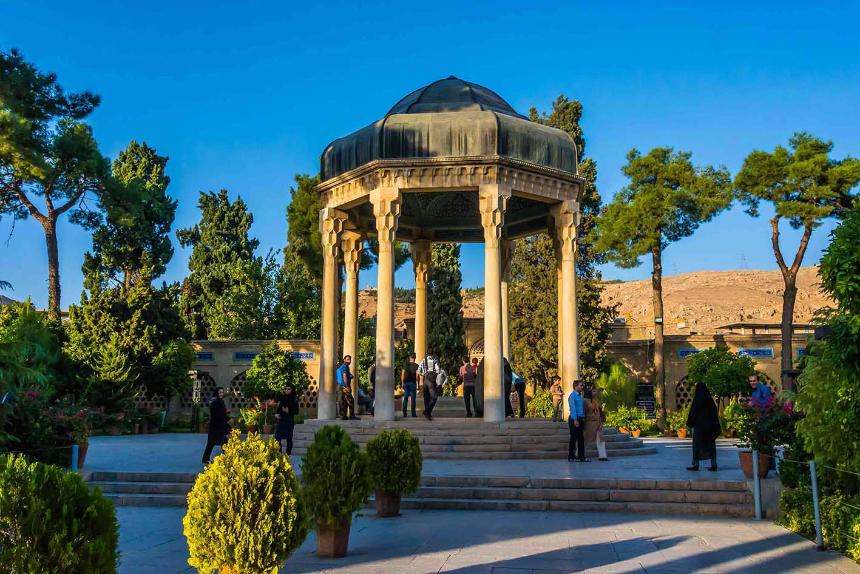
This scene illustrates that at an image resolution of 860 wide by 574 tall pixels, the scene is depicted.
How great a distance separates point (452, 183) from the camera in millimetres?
16031

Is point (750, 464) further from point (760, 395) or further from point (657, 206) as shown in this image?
point (657, 206)

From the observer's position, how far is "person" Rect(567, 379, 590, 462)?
13.7 m

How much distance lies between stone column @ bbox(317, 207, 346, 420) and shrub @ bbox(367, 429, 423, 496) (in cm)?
815

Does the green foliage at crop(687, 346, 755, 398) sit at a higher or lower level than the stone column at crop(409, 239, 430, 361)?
lower

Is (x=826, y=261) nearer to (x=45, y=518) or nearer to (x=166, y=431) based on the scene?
(x=45, y=518)

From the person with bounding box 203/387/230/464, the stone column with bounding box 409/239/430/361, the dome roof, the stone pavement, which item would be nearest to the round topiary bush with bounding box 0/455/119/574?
the stone pavement

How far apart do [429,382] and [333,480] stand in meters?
9.89

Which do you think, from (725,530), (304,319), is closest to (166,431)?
(304,319)

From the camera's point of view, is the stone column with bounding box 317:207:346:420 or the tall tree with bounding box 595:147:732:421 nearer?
the stone column with bounding box 317:207:346:420

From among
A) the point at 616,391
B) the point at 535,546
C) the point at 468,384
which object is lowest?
the point at 535,546

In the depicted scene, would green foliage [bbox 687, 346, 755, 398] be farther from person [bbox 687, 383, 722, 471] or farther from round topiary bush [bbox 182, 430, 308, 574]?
round topiary bush [bbox 182, 430, 308, 574]

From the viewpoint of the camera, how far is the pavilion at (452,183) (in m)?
15.9

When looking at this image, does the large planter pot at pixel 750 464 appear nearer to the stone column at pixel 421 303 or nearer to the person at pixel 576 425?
the person at pixel 576 425

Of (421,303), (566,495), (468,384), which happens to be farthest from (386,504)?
(421,303)
